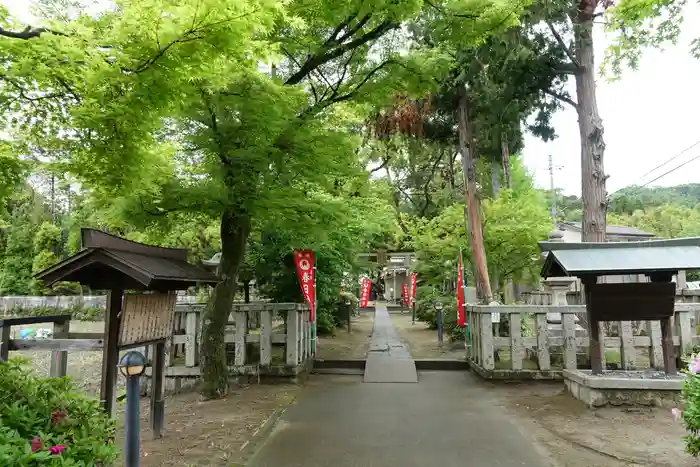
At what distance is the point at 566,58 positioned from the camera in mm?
12539

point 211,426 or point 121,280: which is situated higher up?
point 121,280

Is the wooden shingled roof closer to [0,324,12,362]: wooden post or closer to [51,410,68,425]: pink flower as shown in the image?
[51,410,68,425]: pink flower

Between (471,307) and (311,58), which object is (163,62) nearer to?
(311,58)

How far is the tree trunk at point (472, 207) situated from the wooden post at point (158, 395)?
8.75 m

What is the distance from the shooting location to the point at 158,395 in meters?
6.02

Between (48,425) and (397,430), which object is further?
(397,430)

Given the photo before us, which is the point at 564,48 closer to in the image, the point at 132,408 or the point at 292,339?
the point at 292,339

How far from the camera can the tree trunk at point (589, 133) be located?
11.9m

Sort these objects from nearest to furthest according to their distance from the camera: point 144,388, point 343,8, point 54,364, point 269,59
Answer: point 269,59 < point 343,8 < point 54,364 < point 144,388

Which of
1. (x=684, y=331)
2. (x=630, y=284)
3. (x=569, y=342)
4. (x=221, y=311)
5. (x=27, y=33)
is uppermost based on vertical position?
(x=27, y=33)

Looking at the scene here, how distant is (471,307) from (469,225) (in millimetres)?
3073

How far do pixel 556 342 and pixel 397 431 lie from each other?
452 centimetres

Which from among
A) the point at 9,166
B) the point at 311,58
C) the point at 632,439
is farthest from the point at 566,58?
the point at 9,166

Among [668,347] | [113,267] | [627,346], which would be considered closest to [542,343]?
[627,346]
